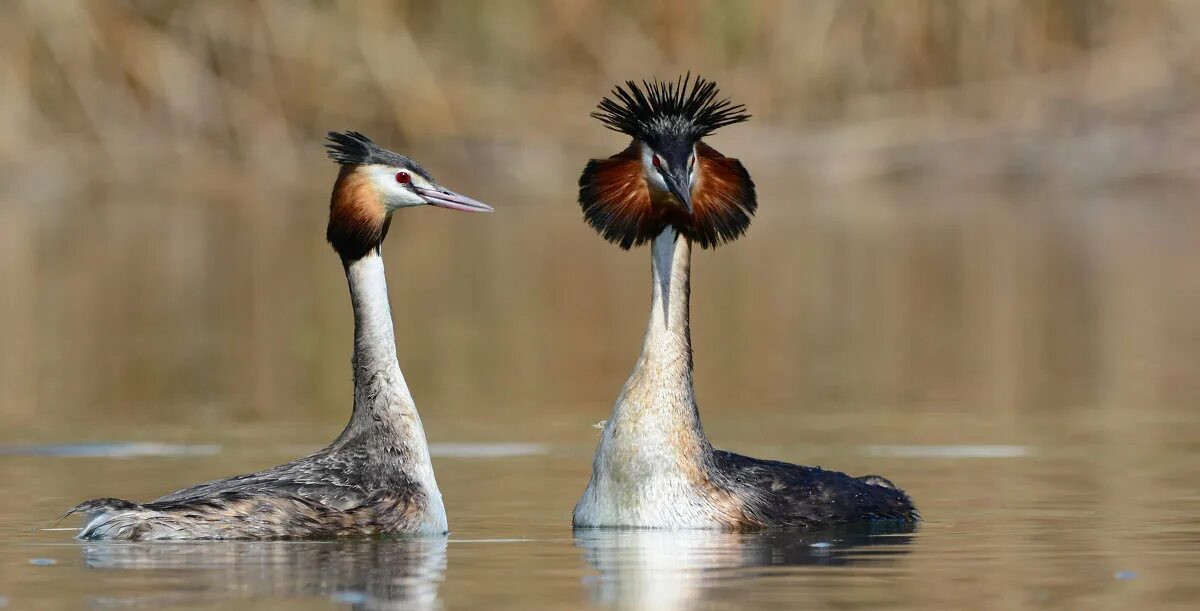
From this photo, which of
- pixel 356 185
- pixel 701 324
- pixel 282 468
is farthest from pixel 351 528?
→ pixel 701 324

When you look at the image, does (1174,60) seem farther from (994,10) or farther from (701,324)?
(701,324)

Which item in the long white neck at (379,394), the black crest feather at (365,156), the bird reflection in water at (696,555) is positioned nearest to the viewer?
the bird reflection in water at (696,555)

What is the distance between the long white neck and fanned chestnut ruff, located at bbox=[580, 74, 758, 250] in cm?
96

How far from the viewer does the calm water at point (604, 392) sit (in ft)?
28.6

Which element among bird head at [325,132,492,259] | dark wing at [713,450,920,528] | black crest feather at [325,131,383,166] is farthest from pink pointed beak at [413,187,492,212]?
dark wing at [713,450,920,528]

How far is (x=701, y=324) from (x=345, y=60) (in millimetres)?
10969

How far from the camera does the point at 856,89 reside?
30969mm

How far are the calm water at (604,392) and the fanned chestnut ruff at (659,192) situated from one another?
49.3 inches

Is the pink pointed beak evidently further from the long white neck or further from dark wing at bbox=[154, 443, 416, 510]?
dark wing at bbox=[154, 443, 416, 510]

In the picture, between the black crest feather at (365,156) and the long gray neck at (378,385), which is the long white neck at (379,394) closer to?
the long gray neck at (378,385)

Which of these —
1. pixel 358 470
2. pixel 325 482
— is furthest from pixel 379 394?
pixel 325 482

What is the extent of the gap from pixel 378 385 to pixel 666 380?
1.20 meters

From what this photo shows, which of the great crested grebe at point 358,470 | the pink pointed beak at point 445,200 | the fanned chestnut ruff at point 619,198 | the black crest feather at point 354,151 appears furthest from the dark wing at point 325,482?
the fanned chestnut ruff at point 619,198

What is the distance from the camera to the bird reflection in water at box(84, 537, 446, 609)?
8109 millimetres
